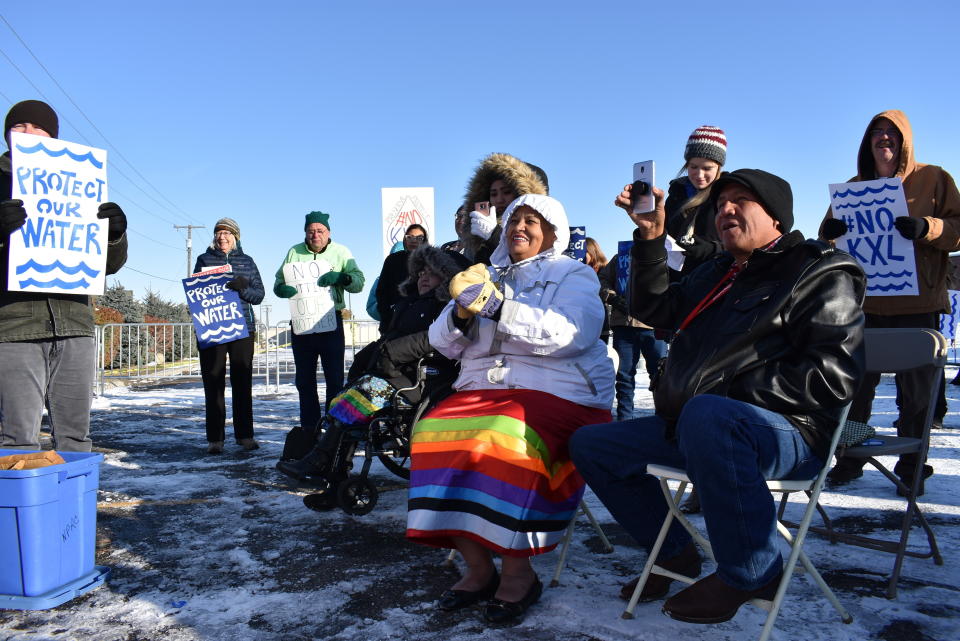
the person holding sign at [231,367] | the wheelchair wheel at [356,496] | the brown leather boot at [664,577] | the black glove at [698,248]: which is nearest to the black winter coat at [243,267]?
the person holding sign at [231,367]

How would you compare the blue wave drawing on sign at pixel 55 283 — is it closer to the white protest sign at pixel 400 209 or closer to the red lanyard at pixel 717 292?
the red lanyard at pixel 717 292

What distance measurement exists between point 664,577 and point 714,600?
0.48 metres

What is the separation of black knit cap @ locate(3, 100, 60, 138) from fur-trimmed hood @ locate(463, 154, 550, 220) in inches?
90.7

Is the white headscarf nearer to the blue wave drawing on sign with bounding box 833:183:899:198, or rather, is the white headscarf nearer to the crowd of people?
the crowd of people

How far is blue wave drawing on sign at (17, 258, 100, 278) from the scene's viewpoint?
3014 mm

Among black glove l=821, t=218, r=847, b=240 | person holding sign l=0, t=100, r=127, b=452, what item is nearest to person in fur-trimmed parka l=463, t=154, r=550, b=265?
black glove l=821, t=218, r=847, b=240

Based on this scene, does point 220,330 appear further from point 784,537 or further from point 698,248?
point 784,537

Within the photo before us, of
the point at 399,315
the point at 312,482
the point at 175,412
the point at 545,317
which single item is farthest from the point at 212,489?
the point at 175,412

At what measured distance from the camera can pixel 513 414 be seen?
2.64m

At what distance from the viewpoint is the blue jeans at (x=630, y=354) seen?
541 cm

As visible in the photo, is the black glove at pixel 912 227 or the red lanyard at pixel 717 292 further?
the black glove at pixel 912 227

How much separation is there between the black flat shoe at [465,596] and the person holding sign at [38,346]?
1.93 m

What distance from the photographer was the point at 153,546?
3334 mm

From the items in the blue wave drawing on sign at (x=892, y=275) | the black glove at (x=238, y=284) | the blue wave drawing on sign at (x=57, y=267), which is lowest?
the blue wave drawing on sign at (x=892, y=275)
